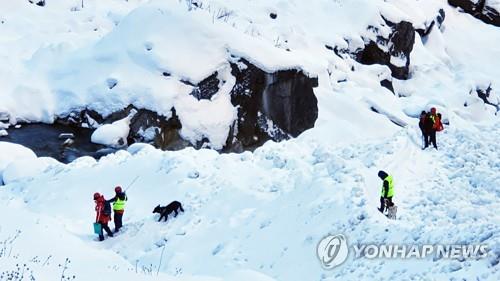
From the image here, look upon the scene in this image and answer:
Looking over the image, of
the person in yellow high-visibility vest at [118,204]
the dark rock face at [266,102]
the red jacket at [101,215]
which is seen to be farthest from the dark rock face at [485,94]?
the red jacket at [101,215]

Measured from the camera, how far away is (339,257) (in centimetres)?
1028

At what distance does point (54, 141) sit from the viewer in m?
18.3

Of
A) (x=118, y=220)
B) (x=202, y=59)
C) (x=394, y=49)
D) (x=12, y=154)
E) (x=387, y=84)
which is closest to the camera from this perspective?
(x=118, y=220)

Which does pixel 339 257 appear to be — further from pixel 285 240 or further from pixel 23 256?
pixel 23 256

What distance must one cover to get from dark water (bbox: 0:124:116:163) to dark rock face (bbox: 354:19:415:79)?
54.3ft

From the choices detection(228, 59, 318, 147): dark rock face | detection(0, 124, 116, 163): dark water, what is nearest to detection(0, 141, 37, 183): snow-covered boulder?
detection(0, 124, 116, 163): dark water

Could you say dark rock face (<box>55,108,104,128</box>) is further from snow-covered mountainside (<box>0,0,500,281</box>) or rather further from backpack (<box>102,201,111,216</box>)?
backpack (<box>102,201,111,216</box>)

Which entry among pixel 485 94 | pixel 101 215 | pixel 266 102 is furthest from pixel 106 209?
pixel 485 94

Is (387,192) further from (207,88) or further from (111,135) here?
(111,135)

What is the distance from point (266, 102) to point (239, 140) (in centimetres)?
176

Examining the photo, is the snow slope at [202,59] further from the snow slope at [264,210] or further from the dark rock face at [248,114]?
the snow slope at [264,210]

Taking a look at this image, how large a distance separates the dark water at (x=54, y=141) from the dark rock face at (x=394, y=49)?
54.3 feet

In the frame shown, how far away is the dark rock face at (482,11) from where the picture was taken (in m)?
42.6

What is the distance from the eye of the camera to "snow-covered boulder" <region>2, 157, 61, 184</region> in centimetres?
1547
